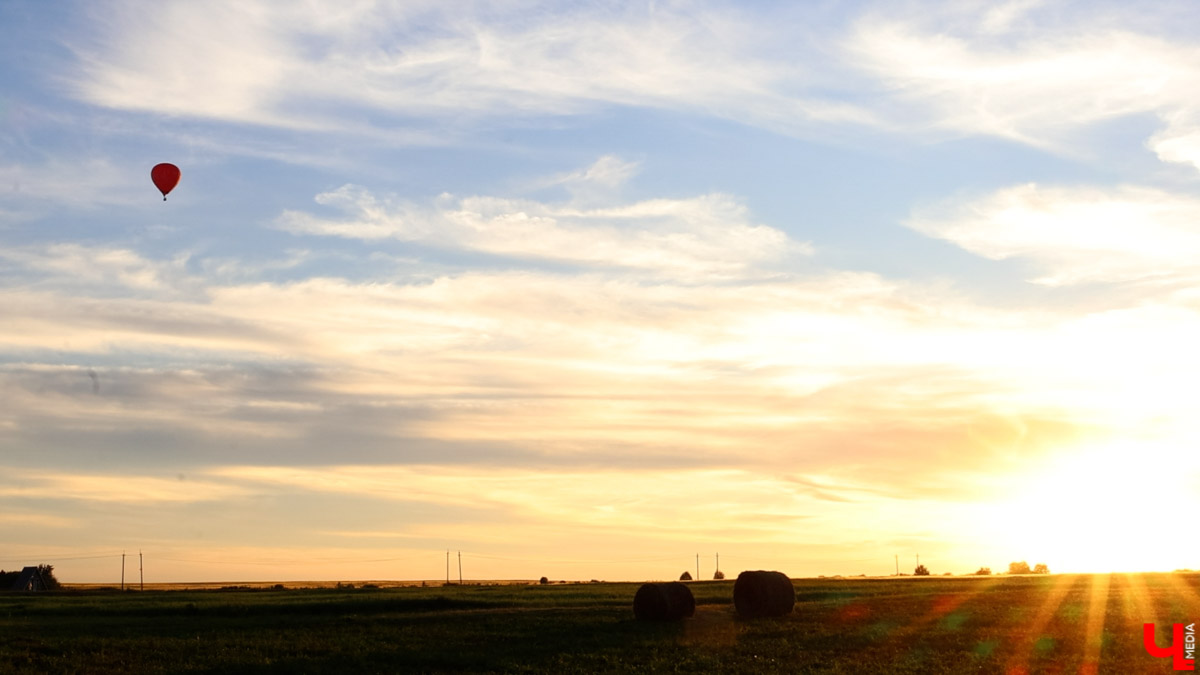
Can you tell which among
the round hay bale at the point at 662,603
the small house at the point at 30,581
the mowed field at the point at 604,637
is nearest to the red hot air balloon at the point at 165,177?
the mowed field at the point at 604,637

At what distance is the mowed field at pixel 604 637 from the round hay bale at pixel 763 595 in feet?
3.25

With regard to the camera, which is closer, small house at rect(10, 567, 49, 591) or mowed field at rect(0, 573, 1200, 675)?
mowed field at rect(0, 573, 1200, 675)

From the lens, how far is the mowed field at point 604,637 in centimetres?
3694

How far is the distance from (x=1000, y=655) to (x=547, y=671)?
15.5 m

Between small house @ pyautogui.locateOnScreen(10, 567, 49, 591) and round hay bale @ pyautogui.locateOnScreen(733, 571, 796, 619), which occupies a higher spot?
round hay bale @ pyautogui.locateOnScreen(733, 571, 796, 619)

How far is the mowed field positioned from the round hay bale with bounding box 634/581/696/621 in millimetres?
779

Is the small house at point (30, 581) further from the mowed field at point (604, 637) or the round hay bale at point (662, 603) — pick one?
the round hay bale at point (662, 603)

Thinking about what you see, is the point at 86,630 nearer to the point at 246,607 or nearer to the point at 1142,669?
the point at 246,607

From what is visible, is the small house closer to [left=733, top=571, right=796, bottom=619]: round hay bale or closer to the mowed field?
the mowed field

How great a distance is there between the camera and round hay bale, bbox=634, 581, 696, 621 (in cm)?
5044

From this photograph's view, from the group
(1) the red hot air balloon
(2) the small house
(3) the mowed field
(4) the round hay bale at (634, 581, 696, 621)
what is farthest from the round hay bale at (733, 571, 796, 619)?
(2) the small house

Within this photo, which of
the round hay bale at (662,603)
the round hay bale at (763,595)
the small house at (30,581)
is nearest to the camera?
the round hay bale at (662,603)

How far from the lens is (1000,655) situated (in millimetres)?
38344

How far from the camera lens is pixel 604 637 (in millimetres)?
44281
